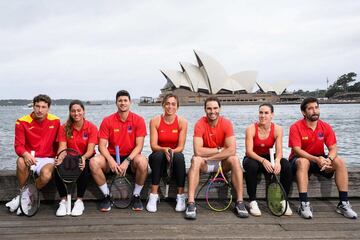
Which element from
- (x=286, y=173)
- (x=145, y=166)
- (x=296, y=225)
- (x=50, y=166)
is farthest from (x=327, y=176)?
(x=50, y=166)

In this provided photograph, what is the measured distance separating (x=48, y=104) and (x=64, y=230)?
1279mm

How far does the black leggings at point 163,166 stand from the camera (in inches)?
133

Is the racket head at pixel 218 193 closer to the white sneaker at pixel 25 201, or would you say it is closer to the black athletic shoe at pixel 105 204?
the black athletic shoe at pixel 105 204

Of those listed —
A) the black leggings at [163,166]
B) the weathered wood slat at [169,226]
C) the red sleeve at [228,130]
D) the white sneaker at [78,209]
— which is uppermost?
the red sleeve at [228,130]

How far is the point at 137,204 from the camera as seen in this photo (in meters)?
3.38

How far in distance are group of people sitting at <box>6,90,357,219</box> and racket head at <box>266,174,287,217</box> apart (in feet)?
0.39

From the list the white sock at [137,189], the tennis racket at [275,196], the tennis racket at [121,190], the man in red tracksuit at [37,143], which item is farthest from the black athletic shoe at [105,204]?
the tennis racket at [275,196]

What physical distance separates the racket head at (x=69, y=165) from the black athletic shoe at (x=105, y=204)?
0.36 metres

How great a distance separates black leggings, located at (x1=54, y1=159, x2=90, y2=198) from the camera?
335cm

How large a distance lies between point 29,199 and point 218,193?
5.93ft

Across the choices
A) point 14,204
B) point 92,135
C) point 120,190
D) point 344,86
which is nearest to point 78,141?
point 92,135

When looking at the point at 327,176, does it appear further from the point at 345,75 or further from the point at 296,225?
the point at 345,75

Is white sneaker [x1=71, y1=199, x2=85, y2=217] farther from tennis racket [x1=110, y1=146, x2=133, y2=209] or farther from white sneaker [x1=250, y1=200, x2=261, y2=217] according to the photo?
white sneaker [x1=250, y1=200, x2=261, y2=217]

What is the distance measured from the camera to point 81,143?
349 centimetres
